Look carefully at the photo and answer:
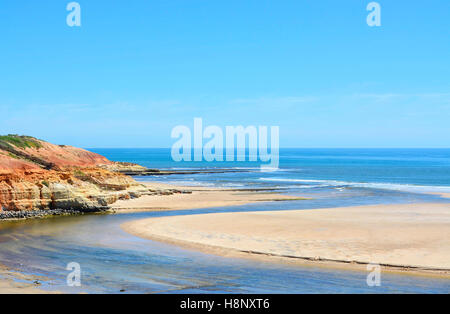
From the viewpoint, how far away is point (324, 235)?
2431cm

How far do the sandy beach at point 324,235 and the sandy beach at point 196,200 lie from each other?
22.1 ft

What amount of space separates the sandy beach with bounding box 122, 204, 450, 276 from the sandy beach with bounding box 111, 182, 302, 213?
22.1ft

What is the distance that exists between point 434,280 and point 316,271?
162 inches

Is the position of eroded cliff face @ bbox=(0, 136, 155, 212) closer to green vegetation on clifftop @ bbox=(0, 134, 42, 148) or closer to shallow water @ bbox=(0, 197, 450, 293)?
shallow water @ bbox=(0, 197, 450, 293)

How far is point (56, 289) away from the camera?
14.2m

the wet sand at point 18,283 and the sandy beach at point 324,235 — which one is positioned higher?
the wet sand at point 18,283

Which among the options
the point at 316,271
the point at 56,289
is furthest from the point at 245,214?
the point at 56,289

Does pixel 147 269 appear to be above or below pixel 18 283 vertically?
below

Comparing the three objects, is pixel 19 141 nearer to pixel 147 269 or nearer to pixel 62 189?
pixel 62 189

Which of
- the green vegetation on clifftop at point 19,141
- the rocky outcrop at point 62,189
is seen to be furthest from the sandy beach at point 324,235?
the green vegetation on clifftop at point 19,141

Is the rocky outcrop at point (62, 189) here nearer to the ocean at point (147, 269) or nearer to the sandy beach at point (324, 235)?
the ocean at point (147, 269)

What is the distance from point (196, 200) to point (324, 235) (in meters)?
21.4

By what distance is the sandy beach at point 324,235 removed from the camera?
1941 cm

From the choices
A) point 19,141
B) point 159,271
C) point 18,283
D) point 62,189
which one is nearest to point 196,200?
point 62,189
